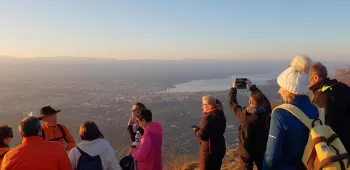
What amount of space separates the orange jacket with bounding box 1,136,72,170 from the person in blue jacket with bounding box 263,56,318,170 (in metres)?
2.34

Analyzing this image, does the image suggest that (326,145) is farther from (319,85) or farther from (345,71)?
(345,71)

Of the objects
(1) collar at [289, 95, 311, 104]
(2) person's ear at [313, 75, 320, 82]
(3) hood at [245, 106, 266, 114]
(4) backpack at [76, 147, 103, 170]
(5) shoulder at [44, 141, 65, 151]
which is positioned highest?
(2) person's ear at [313, 75, 320, 82]

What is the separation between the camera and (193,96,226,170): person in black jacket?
470 cm

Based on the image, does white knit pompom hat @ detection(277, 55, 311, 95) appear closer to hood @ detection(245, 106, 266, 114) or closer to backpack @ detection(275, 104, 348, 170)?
backpack @ detection(275, 104, 348, 170)

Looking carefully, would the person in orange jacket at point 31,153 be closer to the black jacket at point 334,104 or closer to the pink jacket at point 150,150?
the pink jacket at point 150,150

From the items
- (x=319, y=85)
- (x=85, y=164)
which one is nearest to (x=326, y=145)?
(x=319, y=85)

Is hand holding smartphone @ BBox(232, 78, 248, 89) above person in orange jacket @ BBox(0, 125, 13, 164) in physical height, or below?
above

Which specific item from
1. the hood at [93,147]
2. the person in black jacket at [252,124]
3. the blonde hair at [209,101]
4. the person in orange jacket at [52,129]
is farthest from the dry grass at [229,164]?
the hood at [93,147]

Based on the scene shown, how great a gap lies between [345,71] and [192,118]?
119 feet

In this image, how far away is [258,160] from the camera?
14.9ft

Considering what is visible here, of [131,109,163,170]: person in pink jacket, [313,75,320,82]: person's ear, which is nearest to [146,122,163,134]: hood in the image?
[131,109,163,170]: person in pink jacket

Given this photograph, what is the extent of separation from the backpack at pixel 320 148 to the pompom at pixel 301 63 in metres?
0.48

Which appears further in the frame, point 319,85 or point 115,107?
point 115,107

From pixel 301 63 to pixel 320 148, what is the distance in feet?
2.93
